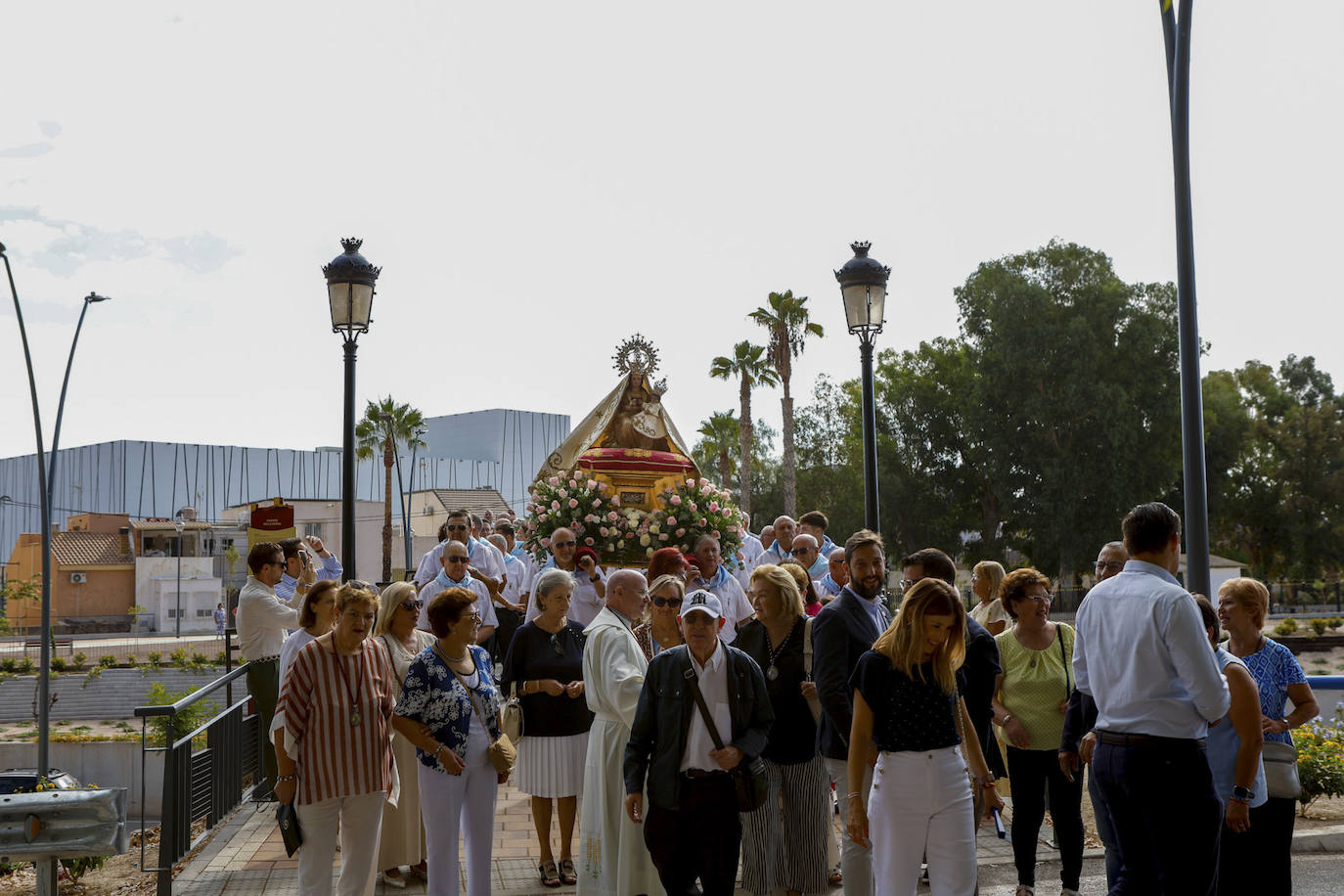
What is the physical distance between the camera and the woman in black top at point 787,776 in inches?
257

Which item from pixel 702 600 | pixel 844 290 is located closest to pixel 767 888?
pixel 702 600

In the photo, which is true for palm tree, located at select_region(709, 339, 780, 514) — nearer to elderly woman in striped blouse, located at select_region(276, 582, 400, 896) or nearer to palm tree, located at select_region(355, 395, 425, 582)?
palm tree, located at select_region(355, 395, 425, 582)

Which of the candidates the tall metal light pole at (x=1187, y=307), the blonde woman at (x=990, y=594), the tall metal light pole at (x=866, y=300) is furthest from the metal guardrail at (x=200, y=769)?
the tall metal light pole at (x=1187, y=307)

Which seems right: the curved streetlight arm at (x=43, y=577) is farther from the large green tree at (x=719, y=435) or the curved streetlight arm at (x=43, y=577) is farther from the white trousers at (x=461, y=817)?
the large green tree at (x=719, y=435)

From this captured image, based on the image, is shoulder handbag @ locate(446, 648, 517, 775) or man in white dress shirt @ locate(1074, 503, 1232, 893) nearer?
man in white dress shirt @ locate(1074, 503, 1232, 893)

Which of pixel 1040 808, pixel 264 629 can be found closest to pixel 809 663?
pixel 1040 808

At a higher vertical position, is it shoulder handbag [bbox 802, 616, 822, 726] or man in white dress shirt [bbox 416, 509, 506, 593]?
man in white dress shirt [bbox 416, 509, 506, 593]

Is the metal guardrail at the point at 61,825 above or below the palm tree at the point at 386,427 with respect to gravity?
below

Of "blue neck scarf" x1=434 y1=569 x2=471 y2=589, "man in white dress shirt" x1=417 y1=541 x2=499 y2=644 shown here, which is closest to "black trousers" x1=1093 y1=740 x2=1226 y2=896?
"man in white dress shirt" x1=417 y1=541 x2=499 y2=644

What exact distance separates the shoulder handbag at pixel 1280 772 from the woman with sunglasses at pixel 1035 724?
3.63 ft

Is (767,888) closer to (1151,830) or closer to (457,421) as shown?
(1151,830)

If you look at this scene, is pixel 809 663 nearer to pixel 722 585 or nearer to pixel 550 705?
pixel 550 705

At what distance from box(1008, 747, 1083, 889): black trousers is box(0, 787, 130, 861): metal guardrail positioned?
15.5ft

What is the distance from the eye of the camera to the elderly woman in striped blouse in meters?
5.65
